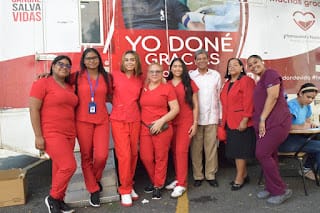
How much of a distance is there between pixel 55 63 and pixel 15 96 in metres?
1.08

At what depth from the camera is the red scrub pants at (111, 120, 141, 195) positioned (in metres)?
3.90

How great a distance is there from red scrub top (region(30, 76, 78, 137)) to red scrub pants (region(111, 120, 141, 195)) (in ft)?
1.89

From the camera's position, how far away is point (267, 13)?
5.20 m

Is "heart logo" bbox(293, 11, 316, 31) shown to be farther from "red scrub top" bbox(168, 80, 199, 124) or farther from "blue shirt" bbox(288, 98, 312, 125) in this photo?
"red scrub top" bbox(168, 80, 199, 124)

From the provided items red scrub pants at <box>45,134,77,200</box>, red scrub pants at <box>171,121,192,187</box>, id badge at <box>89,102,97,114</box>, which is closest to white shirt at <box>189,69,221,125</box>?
red scrub pants at <box>171,121,192,187</box>

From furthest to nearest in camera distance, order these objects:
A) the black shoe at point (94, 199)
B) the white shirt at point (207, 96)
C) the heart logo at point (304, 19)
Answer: the heart logo at point (304, 19)
the white shirt at point (207, 96)
the black shoe at point (94, 199)

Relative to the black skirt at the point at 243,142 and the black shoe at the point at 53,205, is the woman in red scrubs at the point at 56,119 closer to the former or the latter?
the black shoe at the point at 53,205

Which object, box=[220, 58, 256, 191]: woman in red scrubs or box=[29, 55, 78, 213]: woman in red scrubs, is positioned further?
box=[220, 58, 256, 191]: woman in red scrubs

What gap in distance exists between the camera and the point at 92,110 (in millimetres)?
3740

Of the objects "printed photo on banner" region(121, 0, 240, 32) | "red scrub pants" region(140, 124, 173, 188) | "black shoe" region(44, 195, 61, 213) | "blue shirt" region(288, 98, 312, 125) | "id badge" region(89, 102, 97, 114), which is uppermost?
"printed photo on banner" region(121, 0, 240, 32)

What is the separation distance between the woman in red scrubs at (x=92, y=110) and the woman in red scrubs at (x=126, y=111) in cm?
12

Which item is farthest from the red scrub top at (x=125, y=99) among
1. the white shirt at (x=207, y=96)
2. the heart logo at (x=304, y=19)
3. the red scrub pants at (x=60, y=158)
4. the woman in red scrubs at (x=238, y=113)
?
the heart logo at (x=304, y=19)

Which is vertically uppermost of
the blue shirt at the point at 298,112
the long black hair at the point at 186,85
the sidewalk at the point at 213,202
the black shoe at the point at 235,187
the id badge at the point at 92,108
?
the long black hair at the point at 186,85

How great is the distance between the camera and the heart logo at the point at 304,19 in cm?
544
